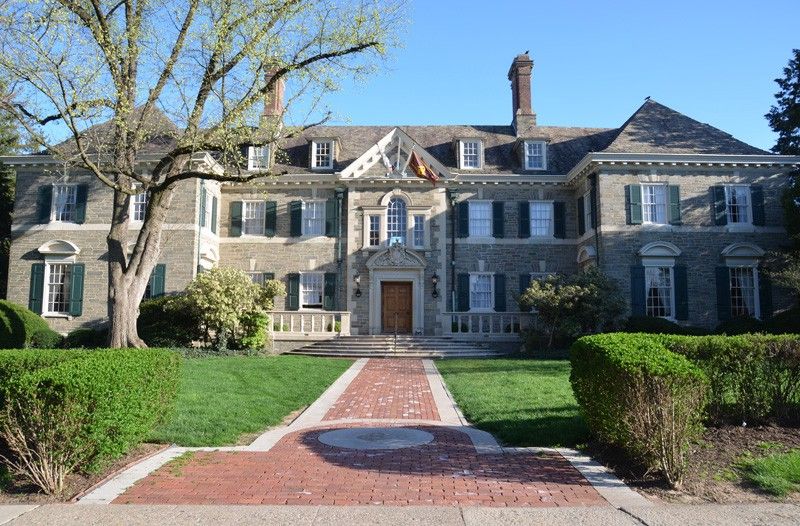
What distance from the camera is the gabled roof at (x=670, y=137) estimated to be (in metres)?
22.4

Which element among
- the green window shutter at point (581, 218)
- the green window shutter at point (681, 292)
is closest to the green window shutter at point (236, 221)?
the green window shutter at point (581, 218)

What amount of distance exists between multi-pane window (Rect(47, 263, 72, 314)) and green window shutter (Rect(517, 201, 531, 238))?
58.2 feet

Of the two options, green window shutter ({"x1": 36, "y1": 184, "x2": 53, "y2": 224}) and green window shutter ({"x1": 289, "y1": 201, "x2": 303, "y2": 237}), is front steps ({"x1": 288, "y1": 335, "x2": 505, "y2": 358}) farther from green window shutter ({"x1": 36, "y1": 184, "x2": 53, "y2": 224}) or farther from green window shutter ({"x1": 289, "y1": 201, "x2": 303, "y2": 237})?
green window shutter ({"x1": 36, "y1": 184, "x2": 53, "y2": 224})

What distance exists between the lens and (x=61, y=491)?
521 centimetres

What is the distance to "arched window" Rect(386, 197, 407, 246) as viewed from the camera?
24.6 metres

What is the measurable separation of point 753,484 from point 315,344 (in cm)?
1769

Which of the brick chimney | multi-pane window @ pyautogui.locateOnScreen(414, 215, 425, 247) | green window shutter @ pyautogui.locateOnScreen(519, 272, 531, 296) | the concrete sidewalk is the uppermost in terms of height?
the brick chimney

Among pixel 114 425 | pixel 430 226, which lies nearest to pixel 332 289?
pixel 430 226

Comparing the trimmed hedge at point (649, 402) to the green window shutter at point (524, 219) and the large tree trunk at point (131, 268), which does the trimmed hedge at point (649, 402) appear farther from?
the green window shutter at point (524, 219)

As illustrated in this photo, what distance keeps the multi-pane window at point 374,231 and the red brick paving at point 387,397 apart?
8.87 metres

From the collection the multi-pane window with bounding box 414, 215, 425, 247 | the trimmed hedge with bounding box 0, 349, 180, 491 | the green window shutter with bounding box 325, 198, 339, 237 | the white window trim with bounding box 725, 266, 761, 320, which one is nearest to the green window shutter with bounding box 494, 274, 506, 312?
the multi-pane window with bounding box 414, 215, 425, 247

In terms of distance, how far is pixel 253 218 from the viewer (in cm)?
2506

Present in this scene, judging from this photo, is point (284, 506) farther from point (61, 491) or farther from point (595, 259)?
point (595, 259)

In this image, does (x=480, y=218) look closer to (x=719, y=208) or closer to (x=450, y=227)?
(x=450, y=227)
